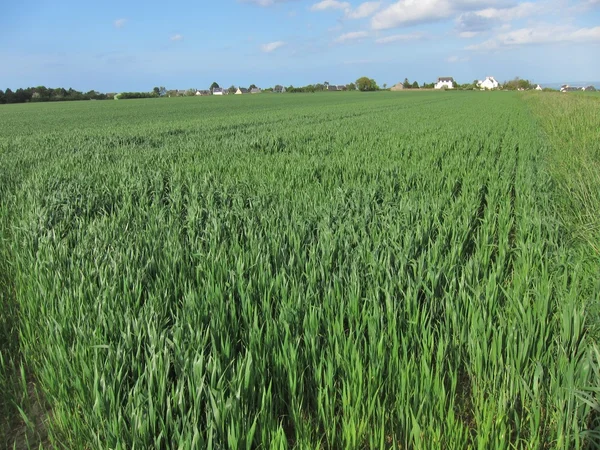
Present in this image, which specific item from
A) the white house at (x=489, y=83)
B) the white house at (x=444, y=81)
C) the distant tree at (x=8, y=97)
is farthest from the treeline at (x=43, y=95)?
the white house at (x=489, y=83)

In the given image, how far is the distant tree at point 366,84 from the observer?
123 metres

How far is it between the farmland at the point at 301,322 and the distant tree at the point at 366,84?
124 m

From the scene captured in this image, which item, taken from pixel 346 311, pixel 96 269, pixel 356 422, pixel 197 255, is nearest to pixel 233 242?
pixel 197 255

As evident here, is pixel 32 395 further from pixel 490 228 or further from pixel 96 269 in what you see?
pixel 490 228

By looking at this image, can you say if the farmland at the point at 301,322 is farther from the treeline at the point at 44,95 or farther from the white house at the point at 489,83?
the white house at the point at 489,83

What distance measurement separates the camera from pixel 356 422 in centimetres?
182

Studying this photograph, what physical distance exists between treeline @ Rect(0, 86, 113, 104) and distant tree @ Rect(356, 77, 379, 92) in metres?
71.9

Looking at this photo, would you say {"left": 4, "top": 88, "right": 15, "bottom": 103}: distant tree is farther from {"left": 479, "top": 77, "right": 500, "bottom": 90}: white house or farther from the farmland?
{"left": 479, "top": 77, "right": 500, "bottom": 90}: white house

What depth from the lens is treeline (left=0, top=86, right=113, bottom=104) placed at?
67.7m

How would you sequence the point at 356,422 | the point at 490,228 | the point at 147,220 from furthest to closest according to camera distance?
1. the point at 147,220
2. the point at 490,228
3. the point at 356,422

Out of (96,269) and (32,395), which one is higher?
(96,269)

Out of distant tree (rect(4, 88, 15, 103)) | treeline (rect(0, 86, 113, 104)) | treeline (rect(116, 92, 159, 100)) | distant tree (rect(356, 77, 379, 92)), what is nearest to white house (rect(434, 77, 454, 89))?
distant tree (rect(356, 77, 379, 92))

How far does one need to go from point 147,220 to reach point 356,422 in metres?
3.52

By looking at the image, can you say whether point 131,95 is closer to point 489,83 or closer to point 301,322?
point 301,322
